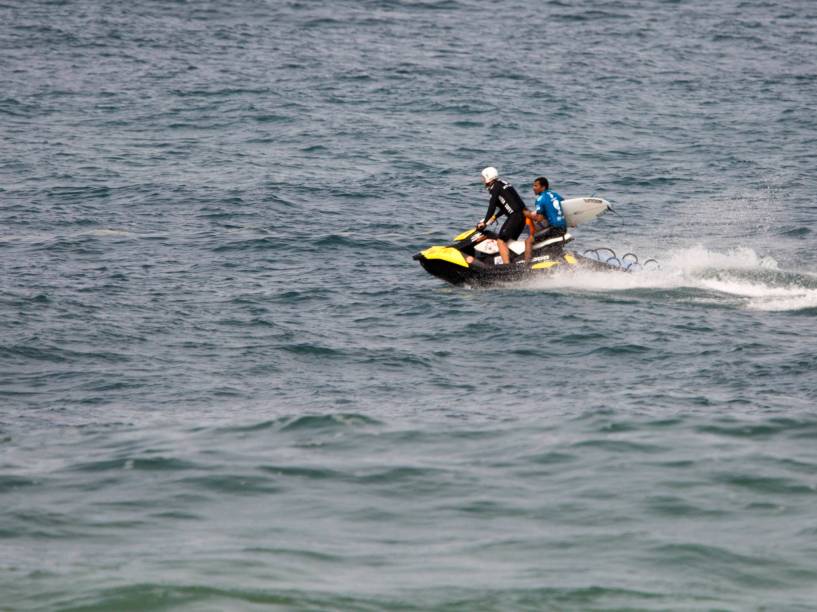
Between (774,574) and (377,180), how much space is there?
849 inches

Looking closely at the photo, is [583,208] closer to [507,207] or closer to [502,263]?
[507,207]

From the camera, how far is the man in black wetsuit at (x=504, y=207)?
2169cm

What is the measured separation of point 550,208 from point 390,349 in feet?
17.5

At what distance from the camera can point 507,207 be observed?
862 inches

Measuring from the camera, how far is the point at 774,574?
10.6 meters

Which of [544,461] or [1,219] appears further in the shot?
[1,219]

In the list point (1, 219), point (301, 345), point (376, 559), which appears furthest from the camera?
point (1, 219)

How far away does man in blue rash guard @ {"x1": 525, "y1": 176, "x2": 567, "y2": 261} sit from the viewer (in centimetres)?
2184

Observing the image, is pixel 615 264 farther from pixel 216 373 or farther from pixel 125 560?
pixel 125 560

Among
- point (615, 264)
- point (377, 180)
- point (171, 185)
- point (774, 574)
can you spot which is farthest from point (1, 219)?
point (774, 574)

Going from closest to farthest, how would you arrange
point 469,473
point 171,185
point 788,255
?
point 469,473
point 788,255
point 171,185

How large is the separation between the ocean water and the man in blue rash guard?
886 millimetres

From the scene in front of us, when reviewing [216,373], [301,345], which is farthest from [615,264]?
[216,373]

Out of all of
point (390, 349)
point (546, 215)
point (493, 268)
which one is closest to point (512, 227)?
point (546, 215)
